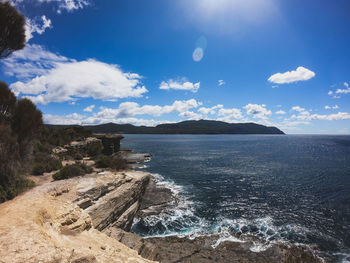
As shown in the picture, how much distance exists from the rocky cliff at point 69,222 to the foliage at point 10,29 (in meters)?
13.0

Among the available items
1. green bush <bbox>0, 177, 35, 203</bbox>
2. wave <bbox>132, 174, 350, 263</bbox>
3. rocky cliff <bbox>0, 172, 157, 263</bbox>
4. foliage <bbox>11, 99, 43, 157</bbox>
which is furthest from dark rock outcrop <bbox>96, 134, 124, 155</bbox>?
green bush <bbox>0, 177, 35, 203</bbox>

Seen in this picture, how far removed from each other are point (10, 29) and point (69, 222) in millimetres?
17280

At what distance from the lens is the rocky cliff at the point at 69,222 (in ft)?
18.0

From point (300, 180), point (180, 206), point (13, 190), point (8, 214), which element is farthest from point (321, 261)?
point (300, 180)

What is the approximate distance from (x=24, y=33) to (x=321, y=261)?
96.5ft

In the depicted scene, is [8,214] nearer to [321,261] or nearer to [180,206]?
[180,206]

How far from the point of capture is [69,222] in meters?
8.74

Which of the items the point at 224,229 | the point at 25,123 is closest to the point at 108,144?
the point at 25,123

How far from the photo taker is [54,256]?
5234 millimetres

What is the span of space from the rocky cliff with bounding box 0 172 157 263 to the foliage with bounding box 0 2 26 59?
42.7 ft

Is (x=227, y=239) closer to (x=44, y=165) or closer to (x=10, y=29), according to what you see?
(x=44, y=165)

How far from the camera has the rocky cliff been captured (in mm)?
5496

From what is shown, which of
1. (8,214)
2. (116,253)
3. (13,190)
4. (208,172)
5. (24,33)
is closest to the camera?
(116,253)

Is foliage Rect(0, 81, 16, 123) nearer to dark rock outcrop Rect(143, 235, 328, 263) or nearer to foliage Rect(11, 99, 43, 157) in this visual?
foliage Rect(11, 99, 43, 157)
